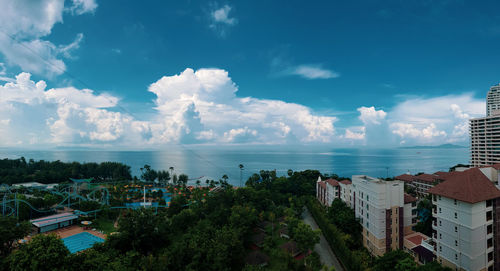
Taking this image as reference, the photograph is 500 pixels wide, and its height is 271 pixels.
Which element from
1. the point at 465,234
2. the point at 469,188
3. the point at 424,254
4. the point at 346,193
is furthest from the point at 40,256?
the point at 346,193

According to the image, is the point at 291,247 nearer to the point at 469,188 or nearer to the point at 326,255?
the point at 326,255

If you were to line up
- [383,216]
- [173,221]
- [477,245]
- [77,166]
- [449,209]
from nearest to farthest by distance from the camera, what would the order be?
1. [477,245]
2. [449,209]
3. [383,216]
4. [173,221]
5. [77,166]

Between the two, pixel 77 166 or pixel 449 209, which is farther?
pixel 77 166

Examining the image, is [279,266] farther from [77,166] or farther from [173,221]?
[77,166]

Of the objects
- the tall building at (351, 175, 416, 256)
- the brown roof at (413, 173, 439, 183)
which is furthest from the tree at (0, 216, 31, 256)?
the brown roof at (413, 173, 439, 183)

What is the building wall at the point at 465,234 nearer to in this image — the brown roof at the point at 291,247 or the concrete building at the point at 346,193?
the brown roof at the point at 291,247

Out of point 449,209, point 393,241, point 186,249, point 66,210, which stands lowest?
point 66,210

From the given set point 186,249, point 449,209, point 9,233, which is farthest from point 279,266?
point 9,233

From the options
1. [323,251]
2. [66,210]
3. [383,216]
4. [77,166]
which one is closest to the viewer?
[383,216]

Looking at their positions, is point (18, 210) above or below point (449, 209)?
below
